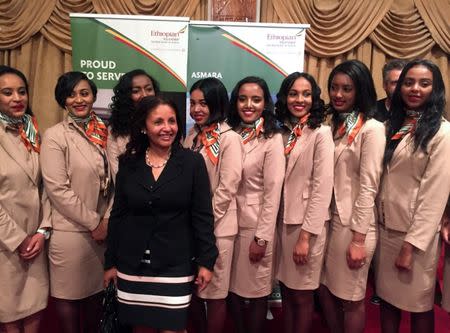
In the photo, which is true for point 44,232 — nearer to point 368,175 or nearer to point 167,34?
point 368,175

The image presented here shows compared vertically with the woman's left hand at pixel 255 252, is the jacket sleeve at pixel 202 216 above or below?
above

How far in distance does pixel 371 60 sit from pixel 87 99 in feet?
10.6

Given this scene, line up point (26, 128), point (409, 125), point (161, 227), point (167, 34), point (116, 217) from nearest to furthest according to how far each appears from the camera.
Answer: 1. point (161, 227)
2. point (116, 217)
3. point (409, 125)
4. point (26, 128)
5. point (167, 34)

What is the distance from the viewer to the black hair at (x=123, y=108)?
2.30 meters

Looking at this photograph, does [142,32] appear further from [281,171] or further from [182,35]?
[281,171]

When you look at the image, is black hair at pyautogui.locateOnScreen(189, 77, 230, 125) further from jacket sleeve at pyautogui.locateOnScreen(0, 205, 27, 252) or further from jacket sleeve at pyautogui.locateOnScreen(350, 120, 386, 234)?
jacket sleeve at pyautogui.locateOnScreen(0, 205, 27, 252)

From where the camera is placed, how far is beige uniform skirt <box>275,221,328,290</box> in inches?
83.8

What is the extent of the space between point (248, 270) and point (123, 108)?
1196 mm

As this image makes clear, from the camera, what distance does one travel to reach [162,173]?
5.78 ft

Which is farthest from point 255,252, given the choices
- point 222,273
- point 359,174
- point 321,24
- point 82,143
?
point 321,24

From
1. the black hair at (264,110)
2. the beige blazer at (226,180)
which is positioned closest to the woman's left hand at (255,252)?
the beige blazer at (226,180)

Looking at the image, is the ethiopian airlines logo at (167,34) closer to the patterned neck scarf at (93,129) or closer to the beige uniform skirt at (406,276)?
the patterned neck scarf at (93,129)

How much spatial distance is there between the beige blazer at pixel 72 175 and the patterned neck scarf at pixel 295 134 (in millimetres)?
1026

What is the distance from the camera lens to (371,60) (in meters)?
4.27
